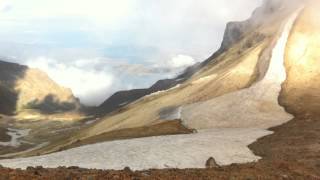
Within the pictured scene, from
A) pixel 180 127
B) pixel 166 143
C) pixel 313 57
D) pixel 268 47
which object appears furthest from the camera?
pixel 268 47

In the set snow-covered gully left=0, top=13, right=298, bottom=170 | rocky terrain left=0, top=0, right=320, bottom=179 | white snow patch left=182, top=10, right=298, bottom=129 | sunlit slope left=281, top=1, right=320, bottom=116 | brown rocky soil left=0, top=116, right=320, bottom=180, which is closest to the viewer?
brown rocky soil left=0, top=116, right=320, bottom=180

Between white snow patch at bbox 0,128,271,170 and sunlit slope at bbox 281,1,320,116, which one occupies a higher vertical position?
sunlit slope at bbox 281,1,320,116

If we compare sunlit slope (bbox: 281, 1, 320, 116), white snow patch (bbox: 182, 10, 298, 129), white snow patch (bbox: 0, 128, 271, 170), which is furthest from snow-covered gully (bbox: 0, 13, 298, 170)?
sunlit slope (bbox: 281, 1, 320, 116)

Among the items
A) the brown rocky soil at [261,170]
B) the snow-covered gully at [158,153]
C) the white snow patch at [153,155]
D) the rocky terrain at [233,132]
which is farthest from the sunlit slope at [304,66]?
the white snow patch at [153,155]

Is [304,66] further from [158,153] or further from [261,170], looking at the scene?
[261,170]

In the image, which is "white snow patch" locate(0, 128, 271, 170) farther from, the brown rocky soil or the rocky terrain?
the brown rocky soil

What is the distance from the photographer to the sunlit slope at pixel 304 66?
103 m

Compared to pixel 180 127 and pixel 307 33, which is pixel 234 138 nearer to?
pixel 180 127

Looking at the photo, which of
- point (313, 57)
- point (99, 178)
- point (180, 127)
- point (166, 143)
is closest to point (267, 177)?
point (99, 178)

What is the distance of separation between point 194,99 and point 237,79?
1193cm

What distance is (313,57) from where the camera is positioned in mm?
131125

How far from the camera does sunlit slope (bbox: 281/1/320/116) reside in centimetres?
10262

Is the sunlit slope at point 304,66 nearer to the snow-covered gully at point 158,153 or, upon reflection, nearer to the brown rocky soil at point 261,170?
the snow-covered gully at point 158,153

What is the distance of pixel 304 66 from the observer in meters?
127
